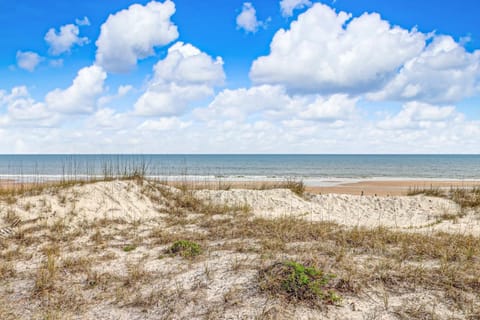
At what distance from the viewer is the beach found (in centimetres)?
447

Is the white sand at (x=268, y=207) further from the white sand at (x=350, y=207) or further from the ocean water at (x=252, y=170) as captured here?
the ocean water at (x=252, y=170)

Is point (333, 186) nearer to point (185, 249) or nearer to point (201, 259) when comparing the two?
point (185, 249)

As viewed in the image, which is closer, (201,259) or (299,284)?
(299,284)

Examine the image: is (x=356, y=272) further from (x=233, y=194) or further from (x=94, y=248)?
(x=233, y=194)

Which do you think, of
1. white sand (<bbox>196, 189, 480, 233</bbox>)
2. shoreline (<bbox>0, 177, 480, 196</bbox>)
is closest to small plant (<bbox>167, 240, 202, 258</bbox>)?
white sand (<bbox>196, 189, 480, 233</bbox>)

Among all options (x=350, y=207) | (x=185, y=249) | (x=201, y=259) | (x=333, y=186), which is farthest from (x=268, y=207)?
(x=333, y=186)

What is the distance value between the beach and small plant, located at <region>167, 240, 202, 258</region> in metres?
0.03

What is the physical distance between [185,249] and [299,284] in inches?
103

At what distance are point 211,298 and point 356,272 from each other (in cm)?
209

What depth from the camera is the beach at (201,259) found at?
447 cm

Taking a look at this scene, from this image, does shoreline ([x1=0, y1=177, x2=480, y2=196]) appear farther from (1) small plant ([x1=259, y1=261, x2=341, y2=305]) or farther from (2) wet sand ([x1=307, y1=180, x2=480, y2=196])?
(1) small plant ([x1=259, y1=261, x2=341, y2=305])

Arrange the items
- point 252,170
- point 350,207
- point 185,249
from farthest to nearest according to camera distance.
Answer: point 252,170, point 350,207, point 185,249

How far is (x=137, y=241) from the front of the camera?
304 inches

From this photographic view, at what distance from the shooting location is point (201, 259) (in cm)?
624
